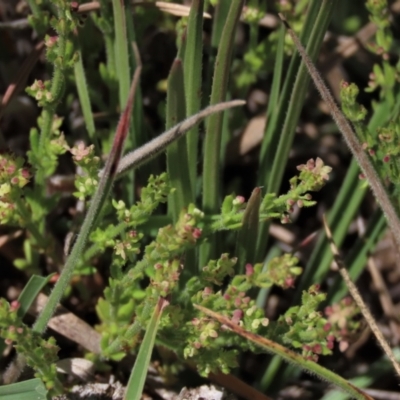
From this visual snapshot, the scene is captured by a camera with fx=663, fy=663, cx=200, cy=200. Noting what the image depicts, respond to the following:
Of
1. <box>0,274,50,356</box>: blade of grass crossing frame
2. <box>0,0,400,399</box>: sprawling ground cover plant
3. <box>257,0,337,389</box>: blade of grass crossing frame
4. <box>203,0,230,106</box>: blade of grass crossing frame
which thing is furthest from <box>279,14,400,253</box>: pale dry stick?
<box>0,274,50,356</box>: blade of grass crossing frame

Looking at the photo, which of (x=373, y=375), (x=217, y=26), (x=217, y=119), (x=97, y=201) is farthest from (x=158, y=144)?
(x=373, y=375)

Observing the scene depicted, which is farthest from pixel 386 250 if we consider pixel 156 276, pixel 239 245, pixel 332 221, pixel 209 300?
pixel 156 276

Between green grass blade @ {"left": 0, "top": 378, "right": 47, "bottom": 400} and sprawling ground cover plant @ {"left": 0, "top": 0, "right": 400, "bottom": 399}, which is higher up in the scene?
sprawling ground cover plant @ {"left": 0, "top": 0, "right": 400, "bottom": 399}

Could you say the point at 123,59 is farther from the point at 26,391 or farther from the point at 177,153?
the point at 26,391

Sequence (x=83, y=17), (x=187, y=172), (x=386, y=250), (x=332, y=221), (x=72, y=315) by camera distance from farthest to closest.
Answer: (x=386, y=250)
(x=332, y=221)
(x=72, y=315)
(x=83, y=17)
(x=187, y=172)

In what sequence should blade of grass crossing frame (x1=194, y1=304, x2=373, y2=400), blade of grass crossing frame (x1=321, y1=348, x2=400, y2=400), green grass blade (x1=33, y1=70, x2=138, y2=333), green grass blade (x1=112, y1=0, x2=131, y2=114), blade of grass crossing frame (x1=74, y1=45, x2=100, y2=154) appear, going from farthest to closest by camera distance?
blade of grass crossing frame (x1=321, y1=348, x2=400, y2=400) → blade of grass crossing frame (x1=74, y1=45, x2=100, y2=154) → green grass blade (x1=112, y1=0, x2=131, y2=114) → blade of grass crossing frame (x1=194, y1=304, x2=373, y2=400) → green grass blade (x1=33, y1=70, x2=138, y2=333)

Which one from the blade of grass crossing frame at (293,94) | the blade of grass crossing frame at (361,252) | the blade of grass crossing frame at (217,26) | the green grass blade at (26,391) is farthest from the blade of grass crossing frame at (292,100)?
Answer: the green grass blade at (26,391)

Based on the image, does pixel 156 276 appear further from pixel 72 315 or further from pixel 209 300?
pixel 72 315

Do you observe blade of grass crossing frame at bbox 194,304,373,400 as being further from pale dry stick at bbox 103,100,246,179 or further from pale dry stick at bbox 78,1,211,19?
pale dry stick at bbox 78,1,211,19
